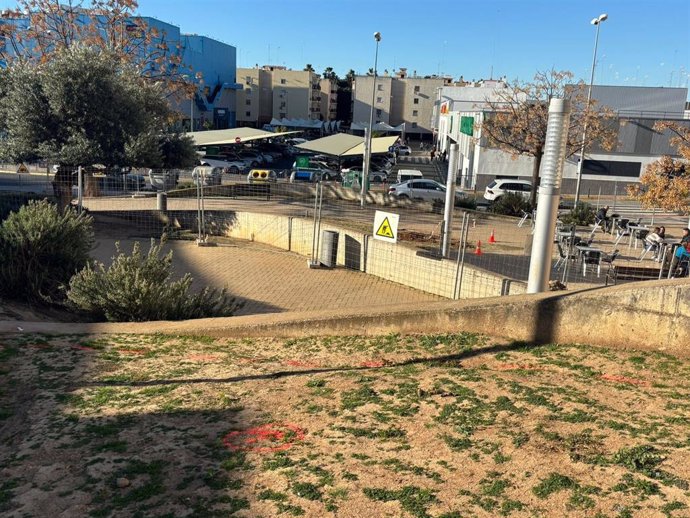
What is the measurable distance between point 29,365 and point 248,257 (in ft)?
31.4

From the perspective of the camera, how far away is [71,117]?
1989cm

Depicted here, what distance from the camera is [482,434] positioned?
→ 4844mm

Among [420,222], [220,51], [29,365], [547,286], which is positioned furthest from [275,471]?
[220,51]

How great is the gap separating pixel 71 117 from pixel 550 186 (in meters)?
16.5

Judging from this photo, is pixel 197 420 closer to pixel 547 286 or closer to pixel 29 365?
pixel 29 365

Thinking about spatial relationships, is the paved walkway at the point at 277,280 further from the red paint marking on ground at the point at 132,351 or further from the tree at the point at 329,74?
the tree at the point at 329,74

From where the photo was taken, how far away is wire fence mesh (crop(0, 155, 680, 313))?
1304 centimetres

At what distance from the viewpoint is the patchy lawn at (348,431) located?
13.2 feet

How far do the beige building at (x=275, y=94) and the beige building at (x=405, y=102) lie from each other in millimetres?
7169

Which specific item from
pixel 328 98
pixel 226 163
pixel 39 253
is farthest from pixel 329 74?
pixel 39 253

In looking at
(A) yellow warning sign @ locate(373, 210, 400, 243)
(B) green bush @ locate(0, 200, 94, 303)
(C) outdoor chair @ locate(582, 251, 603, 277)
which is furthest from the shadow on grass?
(C) outdoor chair @ locate(582, 251, 603, 277)

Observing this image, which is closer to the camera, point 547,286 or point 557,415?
point 557,415

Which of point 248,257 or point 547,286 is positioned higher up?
point 547,286

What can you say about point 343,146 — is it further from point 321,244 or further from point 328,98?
point 328,98
